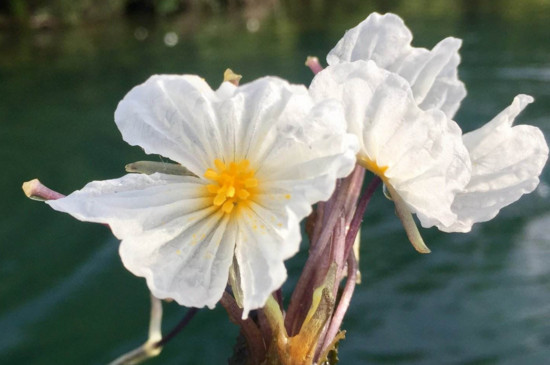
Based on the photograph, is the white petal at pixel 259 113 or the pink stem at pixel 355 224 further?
the pink stem at pixel 355 224

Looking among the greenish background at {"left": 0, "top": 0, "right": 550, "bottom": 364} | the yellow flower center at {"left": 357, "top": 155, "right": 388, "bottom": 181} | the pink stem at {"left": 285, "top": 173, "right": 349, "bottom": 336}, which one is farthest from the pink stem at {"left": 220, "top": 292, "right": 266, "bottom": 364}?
the greenish background at {"left": 0, "top": 0, "right": 550, "bottom": 364}

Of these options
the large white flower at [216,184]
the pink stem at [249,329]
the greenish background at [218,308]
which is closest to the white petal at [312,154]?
the large white flower at [216,184]

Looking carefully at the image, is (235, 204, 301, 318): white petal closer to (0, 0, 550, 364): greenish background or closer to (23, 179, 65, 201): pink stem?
(23, 179, 65, 201): pink stem

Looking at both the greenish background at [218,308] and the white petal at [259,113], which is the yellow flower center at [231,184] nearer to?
the white petal at [259,113]

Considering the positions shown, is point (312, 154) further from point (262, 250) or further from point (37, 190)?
point (37, 190)

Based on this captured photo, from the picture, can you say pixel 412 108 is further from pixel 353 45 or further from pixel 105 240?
pixel 105 240

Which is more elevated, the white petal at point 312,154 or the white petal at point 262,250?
the white petal at point 312,154
